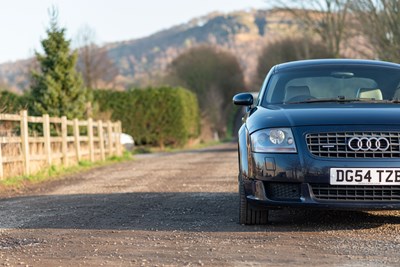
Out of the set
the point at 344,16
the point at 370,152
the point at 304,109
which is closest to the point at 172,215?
the point at 304,109

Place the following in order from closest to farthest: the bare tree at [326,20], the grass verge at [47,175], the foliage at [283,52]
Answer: the grass verge at [47,175] → the bare tree at [326,20] → the foliage at [283,52]

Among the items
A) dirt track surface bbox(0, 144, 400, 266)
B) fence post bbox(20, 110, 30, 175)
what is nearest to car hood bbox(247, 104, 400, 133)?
dirt track surface bbox(0, 144, 400, 266)

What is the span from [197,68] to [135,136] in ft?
132

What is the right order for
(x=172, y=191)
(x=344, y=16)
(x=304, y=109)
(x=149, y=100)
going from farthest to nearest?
(x=149, y=100)
(x=344, y=16)
(x=172, y=191)
(x=304, y=109)

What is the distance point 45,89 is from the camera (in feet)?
75.0

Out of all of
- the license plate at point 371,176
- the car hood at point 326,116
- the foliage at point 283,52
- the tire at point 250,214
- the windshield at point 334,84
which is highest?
the foliage at point 283,52

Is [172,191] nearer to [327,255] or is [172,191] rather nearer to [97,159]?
[327,255]

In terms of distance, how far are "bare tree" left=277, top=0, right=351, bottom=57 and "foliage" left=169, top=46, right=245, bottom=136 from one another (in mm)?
29509

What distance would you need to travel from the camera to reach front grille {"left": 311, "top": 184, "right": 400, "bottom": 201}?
6039 millimetres

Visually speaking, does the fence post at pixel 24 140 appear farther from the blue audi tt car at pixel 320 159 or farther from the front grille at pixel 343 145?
the front grille at pixel 343 145

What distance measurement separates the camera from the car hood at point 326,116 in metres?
6.23

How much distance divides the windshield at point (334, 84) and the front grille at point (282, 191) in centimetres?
128

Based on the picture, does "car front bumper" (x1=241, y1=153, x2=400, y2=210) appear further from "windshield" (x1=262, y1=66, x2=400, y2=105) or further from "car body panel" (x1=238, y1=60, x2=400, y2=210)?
"windshield" (x1=262, y1=66, x2=400, y2=105)

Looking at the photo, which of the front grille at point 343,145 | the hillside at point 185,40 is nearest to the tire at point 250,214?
the front grille at point 343,145
